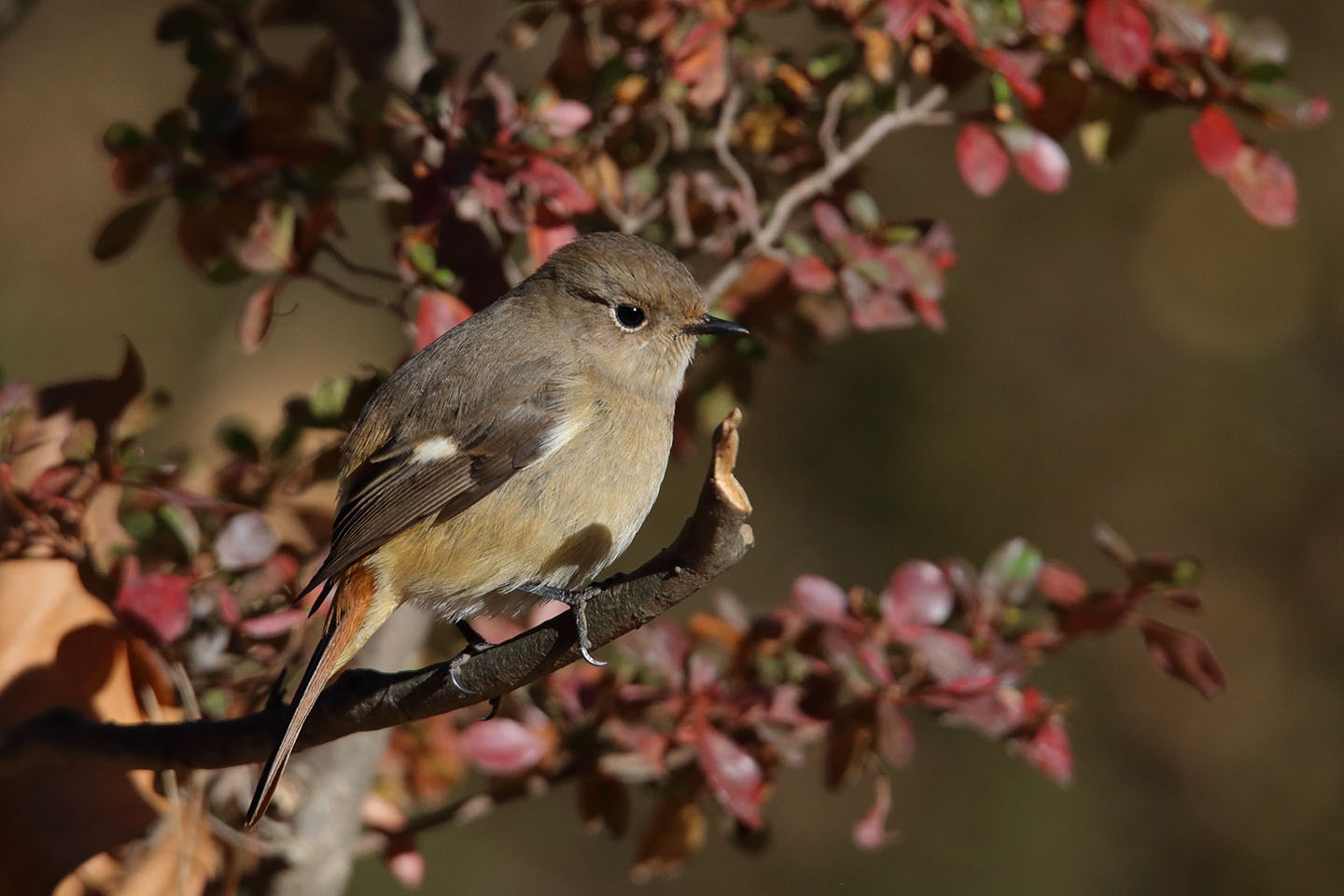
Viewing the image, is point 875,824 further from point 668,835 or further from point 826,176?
point 826,176

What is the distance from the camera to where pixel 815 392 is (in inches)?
230

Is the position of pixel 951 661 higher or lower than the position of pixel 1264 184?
lower

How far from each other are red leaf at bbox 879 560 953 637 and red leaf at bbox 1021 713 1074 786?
0.29m

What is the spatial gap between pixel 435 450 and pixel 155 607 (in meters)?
0.57

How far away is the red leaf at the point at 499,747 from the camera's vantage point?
2.69 meters

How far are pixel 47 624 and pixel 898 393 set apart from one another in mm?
3666

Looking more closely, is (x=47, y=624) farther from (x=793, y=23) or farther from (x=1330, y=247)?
(x=1330, y=247)

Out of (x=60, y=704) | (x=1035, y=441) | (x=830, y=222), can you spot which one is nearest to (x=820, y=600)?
(x=830, y=222)

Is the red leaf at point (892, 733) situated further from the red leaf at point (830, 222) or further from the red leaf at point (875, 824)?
the red leaf at point (830, 222)

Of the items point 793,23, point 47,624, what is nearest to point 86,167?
point 793,23

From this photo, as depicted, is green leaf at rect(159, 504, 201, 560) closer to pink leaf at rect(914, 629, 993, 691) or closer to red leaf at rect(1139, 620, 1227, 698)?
pink leaf at rect(914, 629, 993, 691)

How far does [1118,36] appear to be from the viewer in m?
2.57

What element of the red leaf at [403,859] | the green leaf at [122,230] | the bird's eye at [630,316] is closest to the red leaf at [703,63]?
the bird's eye at [630,316]

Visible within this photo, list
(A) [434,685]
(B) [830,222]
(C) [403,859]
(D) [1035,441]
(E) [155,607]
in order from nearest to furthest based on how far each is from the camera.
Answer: (A) [434,685], (E) [155,607], (B) [830,222], (C) [403,859], (D) [1035,441]
